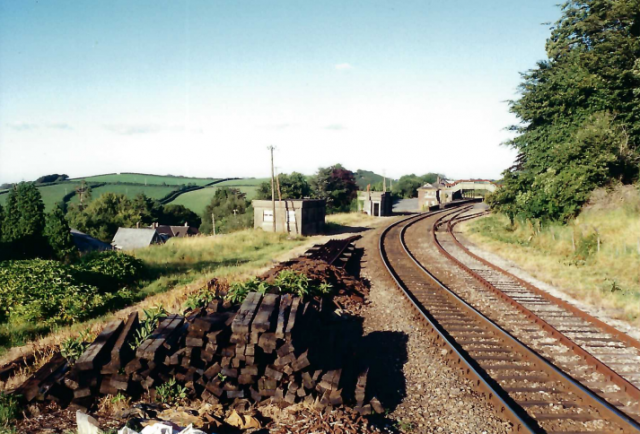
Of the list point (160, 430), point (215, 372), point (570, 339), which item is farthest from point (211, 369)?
point (570, 339)

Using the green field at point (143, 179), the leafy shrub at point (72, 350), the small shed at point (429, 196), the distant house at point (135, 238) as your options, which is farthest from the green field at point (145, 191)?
the leafy shrub at point (72, 350)

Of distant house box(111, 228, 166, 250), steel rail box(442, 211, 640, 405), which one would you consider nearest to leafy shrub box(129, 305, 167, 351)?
steel rail box(442, 211, 640, 405)

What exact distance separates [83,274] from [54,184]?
481 ft

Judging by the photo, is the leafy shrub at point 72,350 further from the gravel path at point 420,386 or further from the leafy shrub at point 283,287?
the gravel path at point 420,386

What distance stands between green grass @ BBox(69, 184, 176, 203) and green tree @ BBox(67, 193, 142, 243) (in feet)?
83.2

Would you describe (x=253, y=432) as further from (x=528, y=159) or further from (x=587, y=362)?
(x=528, y=159)

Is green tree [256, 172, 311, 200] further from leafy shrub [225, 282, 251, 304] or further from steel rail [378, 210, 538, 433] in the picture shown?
steel rail [378, 210, 538, 433]

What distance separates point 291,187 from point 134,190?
81057 millimetres

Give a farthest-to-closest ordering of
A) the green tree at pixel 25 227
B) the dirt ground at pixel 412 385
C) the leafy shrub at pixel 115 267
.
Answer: the green tree at pixel 25 227
the leafy shrub at pixel 115 267
the dirt ground at pixel 412 385

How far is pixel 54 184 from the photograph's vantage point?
5325 inches

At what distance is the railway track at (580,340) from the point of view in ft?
21.7

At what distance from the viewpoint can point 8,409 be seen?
5.71m

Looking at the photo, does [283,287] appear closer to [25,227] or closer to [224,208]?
[25,227]

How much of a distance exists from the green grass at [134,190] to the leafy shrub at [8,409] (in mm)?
124430
